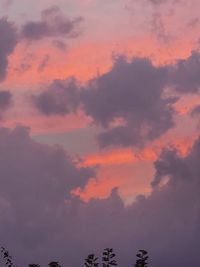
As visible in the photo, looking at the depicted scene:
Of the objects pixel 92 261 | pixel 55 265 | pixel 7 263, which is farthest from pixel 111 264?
pixel 7 263

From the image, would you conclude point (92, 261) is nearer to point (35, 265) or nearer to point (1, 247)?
point (35, 265)

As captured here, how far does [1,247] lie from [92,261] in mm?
8570

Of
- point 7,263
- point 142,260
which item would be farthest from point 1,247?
point 142,260

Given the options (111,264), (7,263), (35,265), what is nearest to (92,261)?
(111,264)

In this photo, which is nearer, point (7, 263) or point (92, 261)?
point (7, 263)

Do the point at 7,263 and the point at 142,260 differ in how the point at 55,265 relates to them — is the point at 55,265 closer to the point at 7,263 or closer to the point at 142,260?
the point at 7,263

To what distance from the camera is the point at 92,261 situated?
4072 cm

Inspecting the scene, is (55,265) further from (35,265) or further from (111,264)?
(111,264)

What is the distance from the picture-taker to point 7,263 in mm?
37688

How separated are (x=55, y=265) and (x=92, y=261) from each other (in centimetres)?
363

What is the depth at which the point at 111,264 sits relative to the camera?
39562 mm

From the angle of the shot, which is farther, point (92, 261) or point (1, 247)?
point (92, 261)

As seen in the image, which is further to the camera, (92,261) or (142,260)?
(92,261)

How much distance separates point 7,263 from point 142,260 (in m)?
11.0
